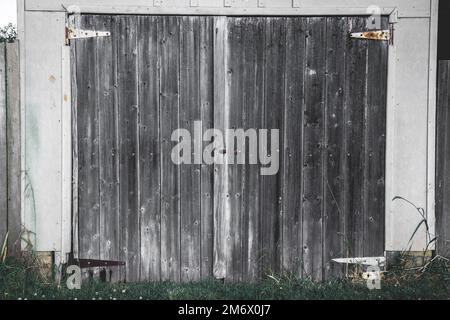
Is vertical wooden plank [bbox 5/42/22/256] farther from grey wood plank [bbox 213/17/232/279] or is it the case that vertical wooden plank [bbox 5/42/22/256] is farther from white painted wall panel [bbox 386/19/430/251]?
white painted wall panel [bbox 386/19/430/251]

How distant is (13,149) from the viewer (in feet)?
13.5

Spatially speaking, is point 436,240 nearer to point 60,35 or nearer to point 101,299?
point 101,299

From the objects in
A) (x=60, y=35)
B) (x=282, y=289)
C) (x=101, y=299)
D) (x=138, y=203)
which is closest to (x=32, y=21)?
(x=60, y=35)

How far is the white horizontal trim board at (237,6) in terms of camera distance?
4.05 meters

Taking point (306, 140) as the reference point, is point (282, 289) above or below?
below

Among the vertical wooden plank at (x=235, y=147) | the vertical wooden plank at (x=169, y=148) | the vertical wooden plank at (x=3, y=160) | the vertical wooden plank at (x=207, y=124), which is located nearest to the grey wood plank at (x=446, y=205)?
the vertical wooden plank at (x=235, y=147)

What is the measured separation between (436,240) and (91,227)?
324cm

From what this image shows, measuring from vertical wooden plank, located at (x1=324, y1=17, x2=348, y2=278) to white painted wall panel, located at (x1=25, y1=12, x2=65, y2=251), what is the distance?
2.47 meters

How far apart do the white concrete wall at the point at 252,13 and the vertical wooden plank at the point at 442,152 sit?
0.11 m

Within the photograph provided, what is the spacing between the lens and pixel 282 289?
3959 millimetres

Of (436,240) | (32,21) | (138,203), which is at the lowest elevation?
(436,240)

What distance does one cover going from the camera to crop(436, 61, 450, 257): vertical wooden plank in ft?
13.9

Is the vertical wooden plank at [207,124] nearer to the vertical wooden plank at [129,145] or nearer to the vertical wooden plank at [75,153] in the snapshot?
the vertical wooden plank at [129,145]

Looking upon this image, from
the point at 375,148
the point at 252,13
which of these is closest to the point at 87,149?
the point at 252,13
